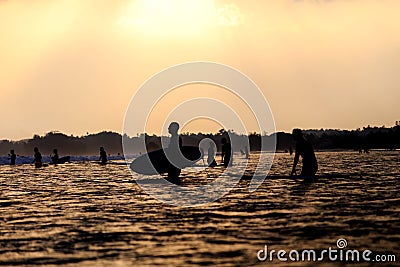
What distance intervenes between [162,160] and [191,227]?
18920 mm

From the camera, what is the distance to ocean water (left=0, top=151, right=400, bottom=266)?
10953 mm

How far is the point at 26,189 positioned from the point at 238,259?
61.5 feet

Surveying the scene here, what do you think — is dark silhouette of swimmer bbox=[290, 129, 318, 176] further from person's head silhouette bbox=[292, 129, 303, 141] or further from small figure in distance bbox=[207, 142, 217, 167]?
small figure in distance bbox=[207, 142, 217, 167]

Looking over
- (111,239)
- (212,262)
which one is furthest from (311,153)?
(212,262)

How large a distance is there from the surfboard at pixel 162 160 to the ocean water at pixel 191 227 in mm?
8662

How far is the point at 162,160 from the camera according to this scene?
32.9 m

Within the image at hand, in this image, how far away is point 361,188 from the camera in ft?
76.3

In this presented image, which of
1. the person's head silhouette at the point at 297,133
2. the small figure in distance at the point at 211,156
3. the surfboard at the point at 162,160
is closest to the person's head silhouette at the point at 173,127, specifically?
the surfboard at the point at 162,160

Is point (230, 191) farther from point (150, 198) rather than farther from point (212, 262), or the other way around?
point (212, 262)

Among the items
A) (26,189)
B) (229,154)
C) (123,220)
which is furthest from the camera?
(229,154)

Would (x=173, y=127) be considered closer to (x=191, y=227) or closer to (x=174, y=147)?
(x=174, y=147)

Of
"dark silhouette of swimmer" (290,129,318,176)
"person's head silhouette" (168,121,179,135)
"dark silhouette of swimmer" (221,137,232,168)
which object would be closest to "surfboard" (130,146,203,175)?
"person's head silhouette" (168,121,179,135)

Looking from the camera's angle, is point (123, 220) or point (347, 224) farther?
point (123, 220)

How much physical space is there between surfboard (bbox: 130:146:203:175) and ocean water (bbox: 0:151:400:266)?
28.4 ft
